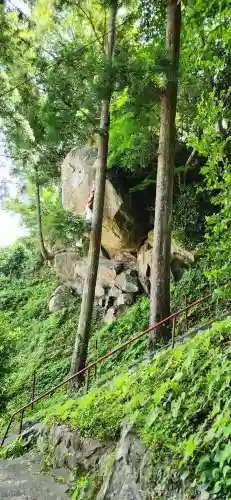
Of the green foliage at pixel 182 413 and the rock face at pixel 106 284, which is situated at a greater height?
the rock face at pixel 106 284

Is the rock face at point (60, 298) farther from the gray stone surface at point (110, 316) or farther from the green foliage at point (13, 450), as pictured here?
the green foliage at point (13, 450)

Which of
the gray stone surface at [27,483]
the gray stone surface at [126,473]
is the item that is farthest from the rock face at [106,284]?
the gray stone surface at [126,473]

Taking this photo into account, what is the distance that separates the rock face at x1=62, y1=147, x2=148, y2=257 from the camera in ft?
38.3

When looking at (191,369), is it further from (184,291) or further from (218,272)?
(184,291)

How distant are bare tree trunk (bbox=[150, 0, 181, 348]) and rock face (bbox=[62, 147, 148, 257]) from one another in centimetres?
377

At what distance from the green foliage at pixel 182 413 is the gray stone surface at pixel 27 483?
29.2 inches

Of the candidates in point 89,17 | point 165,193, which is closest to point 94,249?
point 165,193

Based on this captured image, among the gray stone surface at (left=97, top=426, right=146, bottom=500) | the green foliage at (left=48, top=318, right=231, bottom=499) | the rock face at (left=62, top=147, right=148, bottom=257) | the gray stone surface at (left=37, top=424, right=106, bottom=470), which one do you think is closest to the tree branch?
the rock face at (left=62, top=147, right=148, bottom=257)

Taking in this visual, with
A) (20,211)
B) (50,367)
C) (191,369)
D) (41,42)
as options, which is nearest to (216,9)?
(191,369)

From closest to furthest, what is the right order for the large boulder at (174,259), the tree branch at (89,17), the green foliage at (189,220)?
the tree branch at (89,17) → the green foliage at (189,220) → the large boulder at (174,259)

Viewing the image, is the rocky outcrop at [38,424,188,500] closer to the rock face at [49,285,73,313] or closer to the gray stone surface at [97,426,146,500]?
the gray stone surface at [97,426,146,500]

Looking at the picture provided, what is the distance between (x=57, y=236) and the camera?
10.7 meters

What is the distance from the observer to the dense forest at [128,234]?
3736 millimetres

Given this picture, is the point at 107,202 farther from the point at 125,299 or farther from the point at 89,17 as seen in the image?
the point at 89,17
